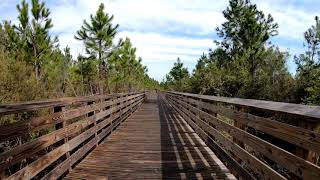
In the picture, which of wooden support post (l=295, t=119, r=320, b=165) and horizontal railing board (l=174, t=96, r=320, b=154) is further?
wooden support post (l=295, t=119, r=320, b=165)

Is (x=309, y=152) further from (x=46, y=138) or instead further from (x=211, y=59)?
(x=211, y=59)

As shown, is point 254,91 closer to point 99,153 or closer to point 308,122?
point 99,153

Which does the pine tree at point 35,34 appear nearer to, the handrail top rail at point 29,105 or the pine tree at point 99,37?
the pine tree at point 99,37

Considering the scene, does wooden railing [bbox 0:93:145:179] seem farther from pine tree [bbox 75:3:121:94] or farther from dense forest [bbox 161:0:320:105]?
pine tree [bbox 75:3:121:94]

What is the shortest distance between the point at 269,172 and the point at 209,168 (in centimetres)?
235

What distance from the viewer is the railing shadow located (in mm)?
5652

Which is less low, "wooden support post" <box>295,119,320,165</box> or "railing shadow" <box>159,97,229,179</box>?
"wooden support post" <box>295,119,320,165</box>

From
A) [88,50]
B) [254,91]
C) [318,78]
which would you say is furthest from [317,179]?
[88,50]

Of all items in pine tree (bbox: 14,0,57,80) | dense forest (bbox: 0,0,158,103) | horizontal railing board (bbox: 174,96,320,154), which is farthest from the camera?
pine tree (bbox: 14,0,57,80)

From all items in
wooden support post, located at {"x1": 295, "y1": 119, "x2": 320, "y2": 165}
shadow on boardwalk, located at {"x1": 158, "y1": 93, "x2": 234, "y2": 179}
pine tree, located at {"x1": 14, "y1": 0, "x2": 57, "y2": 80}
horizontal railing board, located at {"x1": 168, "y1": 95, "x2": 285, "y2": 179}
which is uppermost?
pine tree, located at {"x1": 14, "y1": 0, "x2": 57, "y2": 80}

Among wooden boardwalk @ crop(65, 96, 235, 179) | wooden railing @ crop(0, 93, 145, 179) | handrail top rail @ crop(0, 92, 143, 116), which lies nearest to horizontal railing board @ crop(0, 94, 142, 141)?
wooden railing @ crop(0, 93, 145, 179)

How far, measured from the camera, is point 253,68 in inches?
1560

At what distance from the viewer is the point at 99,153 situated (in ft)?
24.1

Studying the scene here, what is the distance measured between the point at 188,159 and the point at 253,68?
34219 mm
